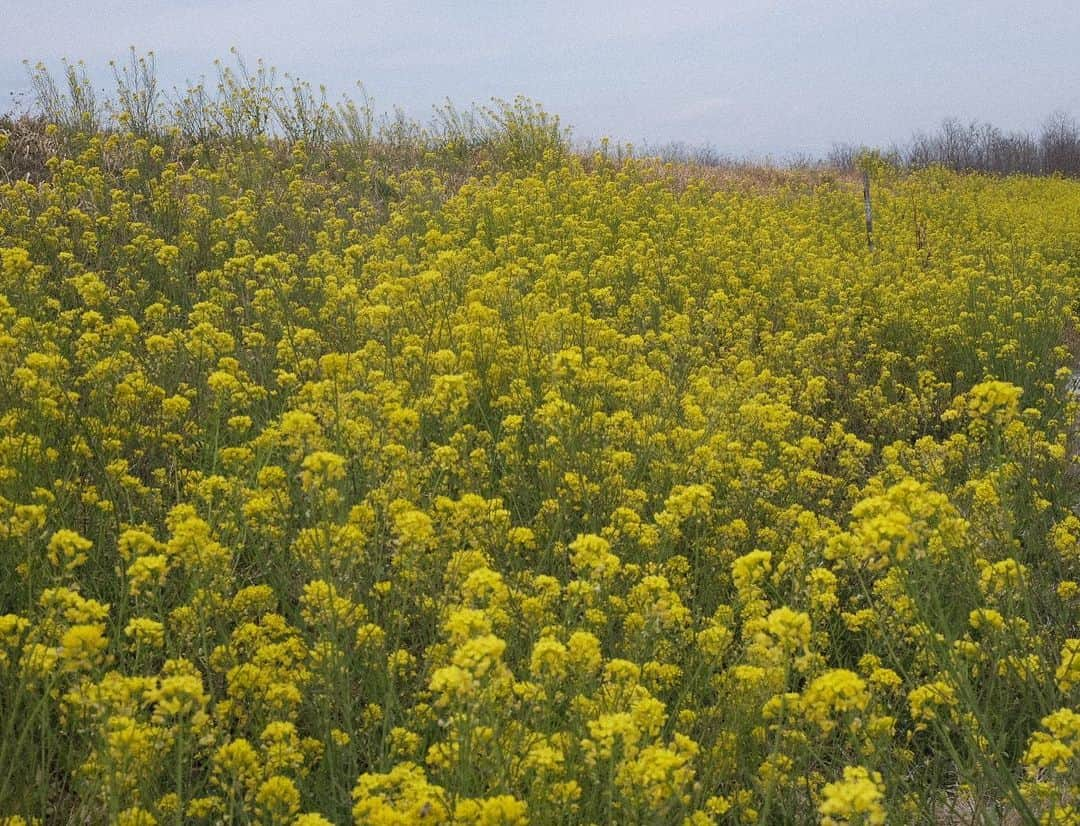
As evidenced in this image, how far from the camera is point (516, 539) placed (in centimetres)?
367

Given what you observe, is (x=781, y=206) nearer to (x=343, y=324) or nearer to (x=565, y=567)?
(x=343, y=324)

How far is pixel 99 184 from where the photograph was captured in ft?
29.9

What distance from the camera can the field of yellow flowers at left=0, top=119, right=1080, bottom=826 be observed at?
7.77 feet

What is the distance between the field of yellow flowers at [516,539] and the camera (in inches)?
93.2

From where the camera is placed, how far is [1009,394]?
8.42 ft

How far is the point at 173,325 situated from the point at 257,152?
20.9 feet

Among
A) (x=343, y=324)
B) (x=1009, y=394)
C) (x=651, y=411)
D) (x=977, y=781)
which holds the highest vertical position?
(x=343, y=324)

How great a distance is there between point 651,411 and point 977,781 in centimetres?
295

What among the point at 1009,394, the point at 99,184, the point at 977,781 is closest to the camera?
the point at 1009,394

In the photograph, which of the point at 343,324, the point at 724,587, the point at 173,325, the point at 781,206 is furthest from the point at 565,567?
the point at 781,206

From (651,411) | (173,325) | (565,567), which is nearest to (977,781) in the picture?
(565,567)

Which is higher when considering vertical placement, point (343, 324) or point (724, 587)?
point (343, 324)

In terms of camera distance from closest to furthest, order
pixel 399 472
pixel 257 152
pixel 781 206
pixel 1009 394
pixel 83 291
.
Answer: pixel 1009 394 < pixel 399 472 < pixel 83 291 < pixel 257 152 < pixel 781 206

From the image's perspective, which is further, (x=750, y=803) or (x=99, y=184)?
(x=99, y=184)
